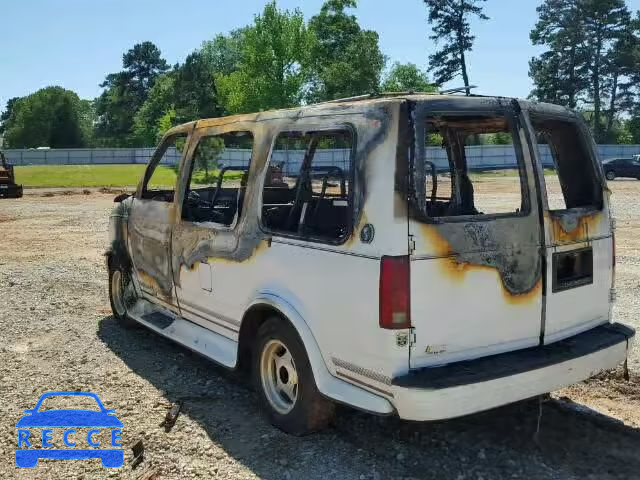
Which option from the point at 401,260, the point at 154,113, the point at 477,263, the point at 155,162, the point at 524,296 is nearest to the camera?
the point at 401,260

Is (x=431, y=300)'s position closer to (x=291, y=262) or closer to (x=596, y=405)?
(x=291, y=262)

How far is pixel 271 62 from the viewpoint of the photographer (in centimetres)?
5378

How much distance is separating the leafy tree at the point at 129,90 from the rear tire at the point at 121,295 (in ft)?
320

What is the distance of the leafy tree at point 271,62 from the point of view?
53.4m

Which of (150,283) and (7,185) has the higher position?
(7,185)

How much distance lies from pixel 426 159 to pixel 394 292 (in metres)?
0.83

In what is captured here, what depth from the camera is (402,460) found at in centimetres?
389

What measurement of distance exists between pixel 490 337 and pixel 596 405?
5.14 feet

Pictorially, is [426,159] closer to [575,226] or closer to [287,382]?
[575,226]

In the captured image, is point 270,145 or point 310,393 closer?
point 310,393

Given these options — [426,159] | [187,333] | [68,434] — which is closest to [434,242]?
[426,159]

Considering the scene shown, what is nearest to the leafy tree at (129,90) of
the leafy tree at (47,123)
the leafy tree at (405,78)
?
the leafy tree at (47,123)

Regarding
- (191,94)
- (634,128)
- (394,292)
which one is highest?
(191,94)

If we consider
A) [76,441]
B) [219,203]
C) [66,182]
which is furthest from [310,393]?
[66,182]
